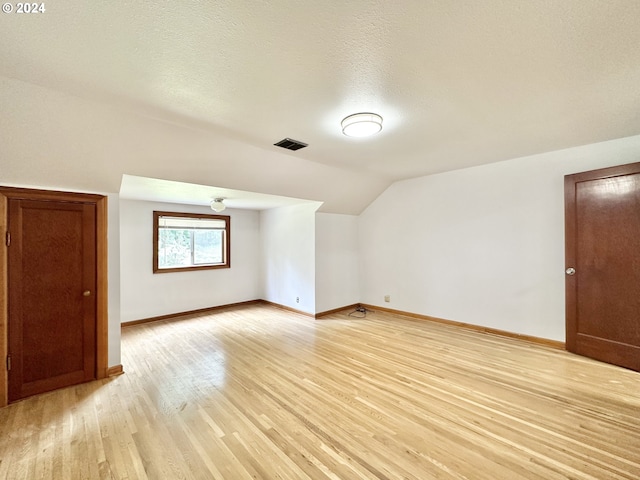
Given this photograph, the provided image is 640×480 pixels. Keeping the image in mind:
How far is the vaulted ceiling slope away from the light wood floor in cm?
206

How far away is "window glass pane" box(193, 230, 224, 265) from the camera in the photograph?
17.7 ft

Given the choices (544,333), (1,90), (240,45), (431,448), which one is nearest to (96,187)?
(1,90)

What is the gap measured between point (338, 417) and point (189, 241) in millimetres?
4460

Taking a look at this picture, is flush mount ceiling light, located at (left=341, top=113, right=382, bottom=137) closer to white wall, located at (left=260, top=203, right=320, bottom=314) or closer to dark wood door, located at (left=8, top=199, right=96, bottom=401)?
white wall, located at (left=260, top=203, right=320, bottom=314)

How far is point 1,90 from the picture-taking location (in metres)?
1.72

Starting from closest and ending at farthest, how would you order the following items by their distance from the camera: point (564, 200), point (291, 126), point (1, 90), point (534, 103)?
point (1, 90) < point (534, 103) < point (291, 126) < point (564, 200)

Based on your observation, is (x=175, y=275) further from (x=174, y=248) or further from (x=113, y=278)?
(x=113, y=278)

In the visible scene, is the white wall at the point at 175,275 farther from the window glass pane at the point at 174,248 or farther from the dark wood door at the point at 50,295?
the dark wood door at the point at 50,295

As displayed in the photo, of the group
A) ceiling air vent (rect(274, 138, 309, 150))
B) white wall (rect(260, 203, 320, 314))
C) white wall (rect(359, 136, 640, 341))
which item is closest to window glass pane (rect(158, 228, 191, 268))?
white wall (rect(260, 203, 320, 314))

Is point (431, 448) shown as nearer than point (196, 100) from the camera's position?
Yes

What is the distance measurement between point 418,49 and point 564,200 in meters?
3.00

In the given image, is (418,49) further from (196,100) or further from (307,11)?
(196,100)

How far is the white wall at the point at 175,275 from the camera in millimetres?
4480

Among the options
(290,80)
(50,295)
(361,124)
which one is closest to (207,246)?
(50,295)
